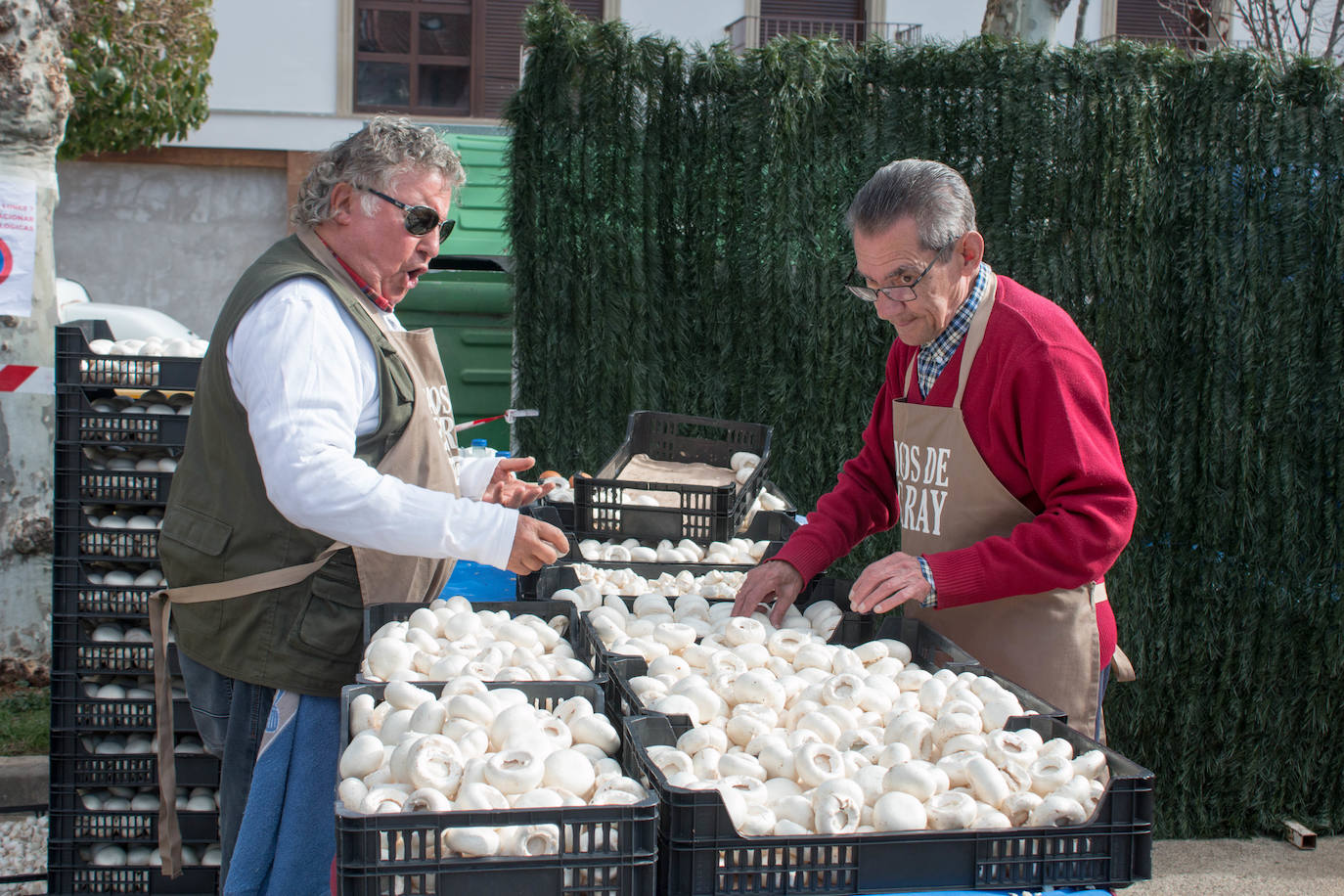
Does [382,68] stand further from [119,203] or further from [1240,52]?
[1240,52]

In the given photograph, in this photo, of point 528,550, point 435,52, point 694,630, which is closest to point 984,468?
point 694,630

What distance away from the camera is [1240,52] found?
4.39 meters

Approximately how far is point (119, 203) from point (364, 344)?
15116mm

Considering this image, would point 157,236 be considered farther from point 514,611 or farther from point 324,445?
point 324,445

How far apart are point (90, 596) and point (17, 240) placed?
213 cm

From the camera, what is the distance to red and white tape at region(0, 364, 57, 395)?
464 centimetres

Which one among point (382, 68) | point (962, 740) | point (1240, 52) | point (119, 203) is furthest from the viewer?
point (382, 68)

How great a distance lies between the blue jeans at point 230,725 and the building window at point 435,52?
607 inches

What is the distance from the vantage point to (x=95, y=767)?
306cm

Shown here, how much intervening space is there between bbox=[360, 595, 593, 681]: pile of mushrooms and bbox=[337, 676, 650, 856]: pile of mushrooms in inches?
3.9

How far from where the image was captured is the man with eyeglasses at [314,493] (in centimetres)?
199

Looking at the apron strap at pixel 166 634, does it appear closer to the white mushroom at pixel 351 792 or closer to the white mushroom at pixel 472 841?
the white mushroom at pixel 351 792

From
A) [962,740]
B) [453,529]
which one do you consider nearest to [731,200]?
[453,529]

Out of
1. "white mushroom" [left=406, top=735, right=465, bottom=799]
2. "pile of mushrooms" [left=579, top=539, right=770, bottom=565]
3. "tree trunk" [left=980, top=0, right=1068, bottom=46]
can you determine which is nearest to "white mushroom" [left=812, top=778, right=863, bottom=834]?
"white mushroom" [left=406, top=735, right=465, bottom=799]
